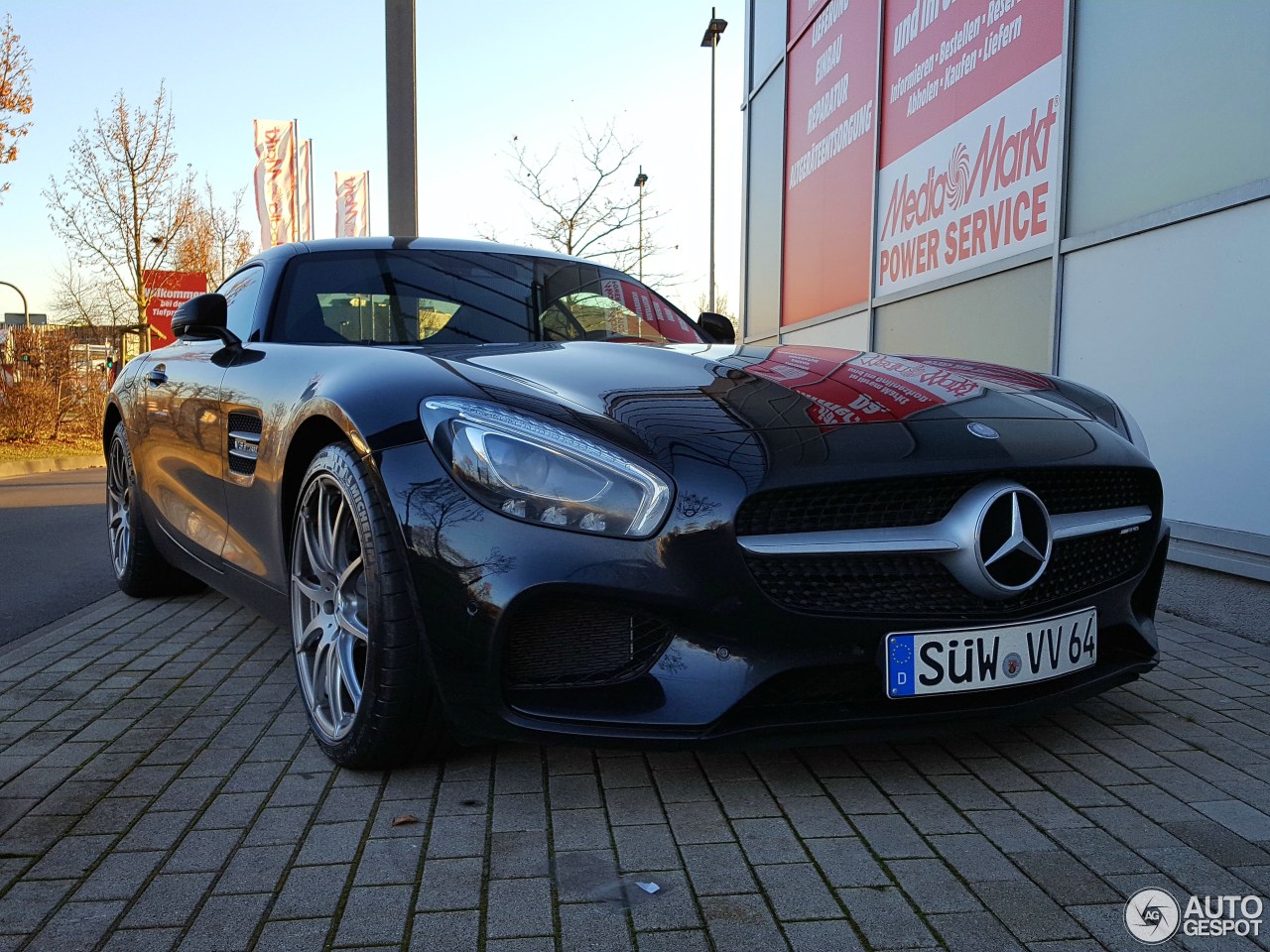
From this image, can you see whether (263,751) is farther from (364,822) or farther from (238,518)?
(238,518)

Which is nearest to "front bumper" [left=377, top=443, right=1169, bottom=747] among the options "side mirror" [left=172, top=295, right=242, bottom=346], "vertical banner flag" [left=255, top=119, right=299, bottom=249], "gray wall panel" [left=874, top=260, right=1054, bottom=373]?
"side mirror" [left=172, top=295, right=242, bottom=346]

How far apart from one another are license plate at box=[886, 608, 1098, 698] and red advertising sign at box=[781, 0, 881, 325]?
6.32 m

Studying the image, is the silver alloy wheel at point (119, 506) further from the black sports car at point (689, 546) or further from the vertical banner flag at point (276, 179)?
the vertical banner flag at point (276, 179)

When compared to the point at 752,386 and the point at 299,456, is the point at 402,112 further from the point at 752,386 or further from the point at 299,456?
the point at 752,386

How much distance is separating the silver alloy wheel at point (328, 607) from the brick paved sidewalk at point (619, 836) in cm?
16

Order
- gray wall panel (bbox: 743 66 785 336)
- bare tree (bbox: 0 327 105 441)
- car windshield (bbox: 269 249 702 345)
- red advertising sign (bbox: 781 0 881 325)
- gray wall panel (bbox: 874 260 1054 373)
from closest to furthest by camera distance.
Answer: car windshield (bbox: 269 249 702 345), gray wall panel (bbox: 874 260 1054 373), red advertising sign (bbox: 781 0 881 325), gray wall panel (bbox: 743 66 785 336), bare tree (bbox: 0 327 105 441)

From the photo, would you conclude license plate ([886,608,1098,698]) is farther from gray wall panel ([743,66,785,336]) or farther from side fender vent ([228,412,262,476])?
gray wall panel ([743,66,785,336])

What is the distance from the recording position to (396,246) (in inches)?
148

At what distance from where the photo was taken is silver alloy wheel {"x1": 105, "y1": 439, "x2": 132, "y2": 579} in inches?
183

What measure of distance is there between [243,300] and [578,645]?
2336 millimetres

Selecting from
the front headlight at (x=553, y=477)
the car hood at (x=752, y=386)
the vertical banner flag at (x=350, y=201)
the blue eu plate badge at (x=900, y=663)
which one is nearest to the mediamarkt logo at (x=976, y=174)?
the car hood at (x=752, y=386)

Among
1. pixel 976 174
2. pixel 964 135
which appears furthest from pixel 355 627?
pixel 964 135

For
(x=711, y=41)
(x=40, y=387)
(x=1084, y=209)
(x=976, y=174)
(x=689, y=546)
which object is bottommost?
(x=689, y=546)

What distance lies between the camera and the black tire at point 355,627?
228 centimetres
